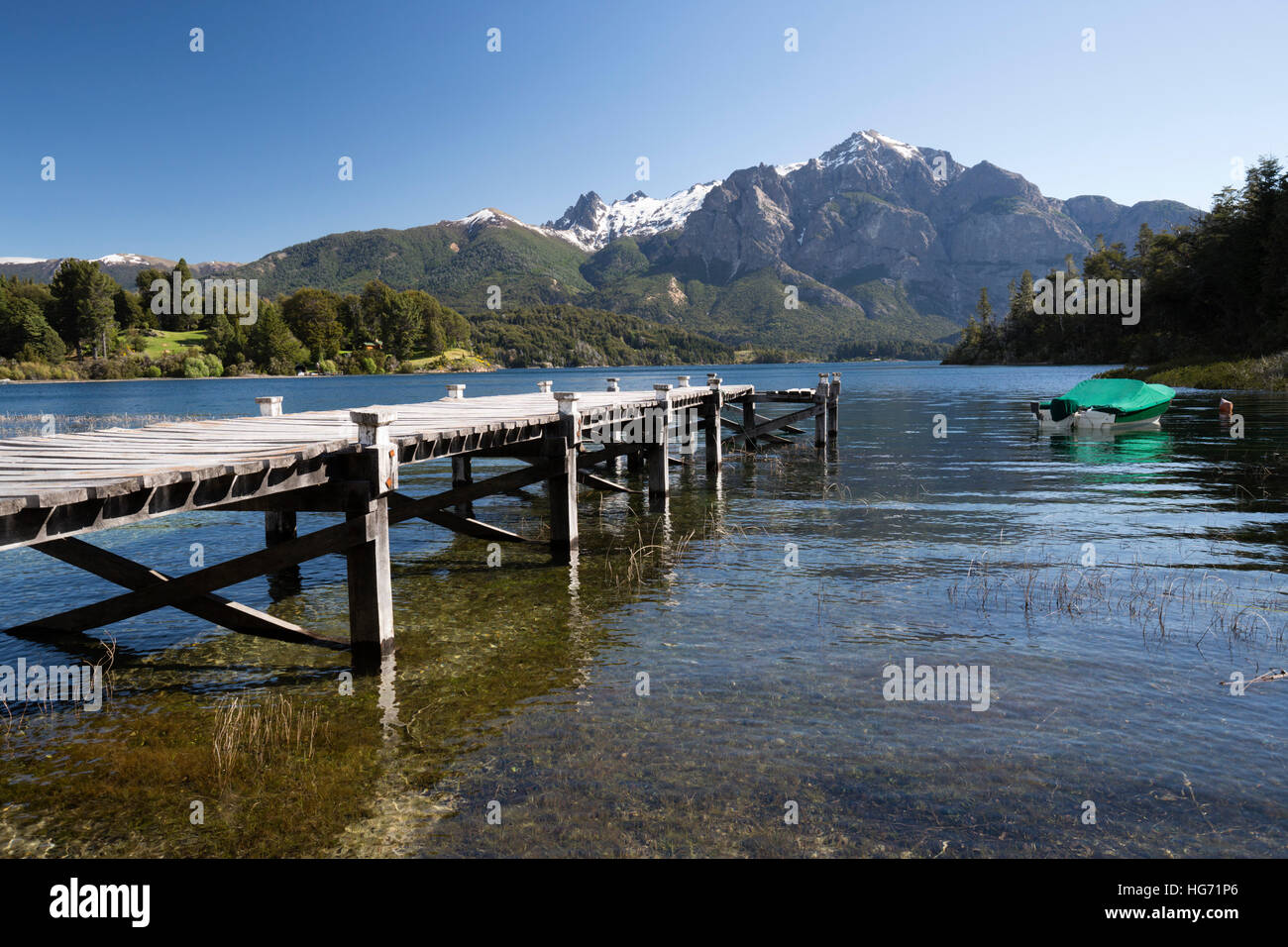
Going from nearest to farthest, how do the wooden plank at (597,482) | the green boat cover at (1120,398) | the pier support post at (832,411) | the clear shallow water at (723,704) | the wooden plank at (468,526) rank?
the clear shallow water at (723,704), the wooden plank at (468,526), the wooden plank at (597,482), the pier support post at (832,411), the green boat cover at (1120,398)

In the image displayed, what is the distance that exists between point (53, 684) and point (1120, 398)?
4737cm

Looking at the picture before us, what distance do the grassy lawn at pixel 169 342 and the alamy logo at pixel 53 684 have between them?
541 feet

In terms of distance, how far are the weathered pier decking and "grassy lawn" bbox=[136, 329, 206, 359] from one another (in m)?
163

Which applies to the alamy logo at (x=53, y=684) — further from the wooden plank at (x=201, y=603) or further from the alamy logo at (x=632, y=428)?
the alamy logo at (x=632, y=428)

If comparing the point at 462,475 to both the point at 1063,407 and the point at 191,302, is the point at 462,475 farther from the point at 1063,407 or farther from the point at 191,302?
the point at 191,302

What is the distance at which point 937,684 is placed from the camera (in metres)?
9.45

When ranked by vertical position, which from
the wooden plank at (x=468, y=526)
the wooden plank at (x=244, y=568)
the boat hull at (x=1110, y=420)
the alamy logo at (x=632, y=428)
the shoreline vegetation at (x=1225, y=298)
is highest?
the shoreline vegetation at (x=1225, y=298)

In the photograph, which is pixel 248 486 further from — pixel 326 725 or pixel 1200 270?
pixel 1200 270

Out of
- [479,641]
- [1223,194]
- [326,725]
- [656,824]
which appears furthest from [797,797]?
[1223,194]

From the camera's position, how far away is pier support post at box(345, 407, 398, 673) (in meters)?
9.91

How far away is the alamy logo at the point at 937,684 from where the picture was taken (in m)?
9.09

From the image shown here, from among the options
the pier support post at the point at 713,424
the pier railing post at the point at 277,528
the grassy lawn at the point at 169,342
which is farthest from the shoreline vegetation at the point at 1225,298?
the grassy lawn at the point at 169,342

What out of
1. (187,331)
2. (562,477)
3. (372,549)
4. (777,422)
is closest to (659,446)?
(562,477)
